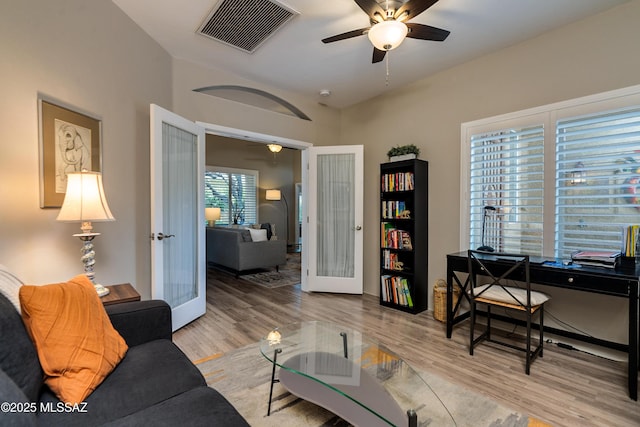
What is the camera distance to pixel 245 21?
2.56m

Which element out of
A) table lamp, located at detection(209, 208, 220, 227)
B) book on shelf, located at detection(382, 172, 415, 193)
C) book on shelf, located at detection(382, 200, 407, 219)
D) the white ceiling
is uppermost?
the white ceiling

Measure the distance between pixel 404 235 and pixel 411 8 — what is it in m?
2.36

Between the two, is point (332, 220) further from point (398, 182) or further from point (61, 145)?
point (61, 145)

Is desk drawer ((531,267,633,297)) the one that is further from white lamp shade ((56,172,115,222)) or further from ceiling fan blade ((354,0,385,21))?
white lamp shade ((56,172,115,222))

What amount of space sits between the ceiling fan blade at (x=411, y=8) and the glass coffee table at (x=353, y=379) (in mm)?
2205

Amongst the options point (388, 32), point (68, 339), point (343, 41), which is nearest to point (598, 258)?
point (388, 32)

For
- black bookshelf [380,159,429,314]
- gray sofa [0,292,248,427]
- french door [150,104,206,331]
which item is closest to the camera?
gray sofa [0,292,248,427]

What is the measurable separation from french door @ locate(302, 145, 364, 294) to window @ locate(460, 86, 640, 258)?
58.7 inches

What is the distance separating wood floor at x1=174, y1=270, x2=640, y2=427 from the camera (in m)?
1.87

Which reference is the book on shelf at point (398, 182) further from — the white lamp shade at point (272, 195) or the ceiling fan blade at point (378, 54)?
the white lamp shade at point (272, 195)

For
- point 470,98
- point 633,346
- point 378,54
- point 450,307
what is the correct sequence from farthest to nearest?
point 470,98, point 450,307, point 378,54, point 633,346

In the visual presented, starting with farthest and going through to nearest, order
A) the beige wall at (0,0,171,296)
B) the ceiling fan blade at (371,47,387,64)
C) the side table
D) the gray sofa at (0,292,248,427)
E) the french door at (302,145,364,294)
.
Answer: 1. the french door at (302,145,364,294)
2. the ceiling fan blade at (371,47,387,64)
3. the side table
4. the beige wall at (0,0,171,296)
5. the gray sofa at (0,292,248,427)

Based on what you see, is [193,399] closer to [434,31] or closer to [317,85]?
[434,31]

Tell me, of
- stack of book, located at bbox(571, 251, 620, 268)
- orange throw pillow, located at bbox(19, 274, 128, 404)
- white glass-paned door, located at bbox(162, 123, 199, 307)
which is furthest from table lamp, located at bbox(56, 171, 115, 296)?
stack of book, located at bbox(571, 251, 620, 268)
